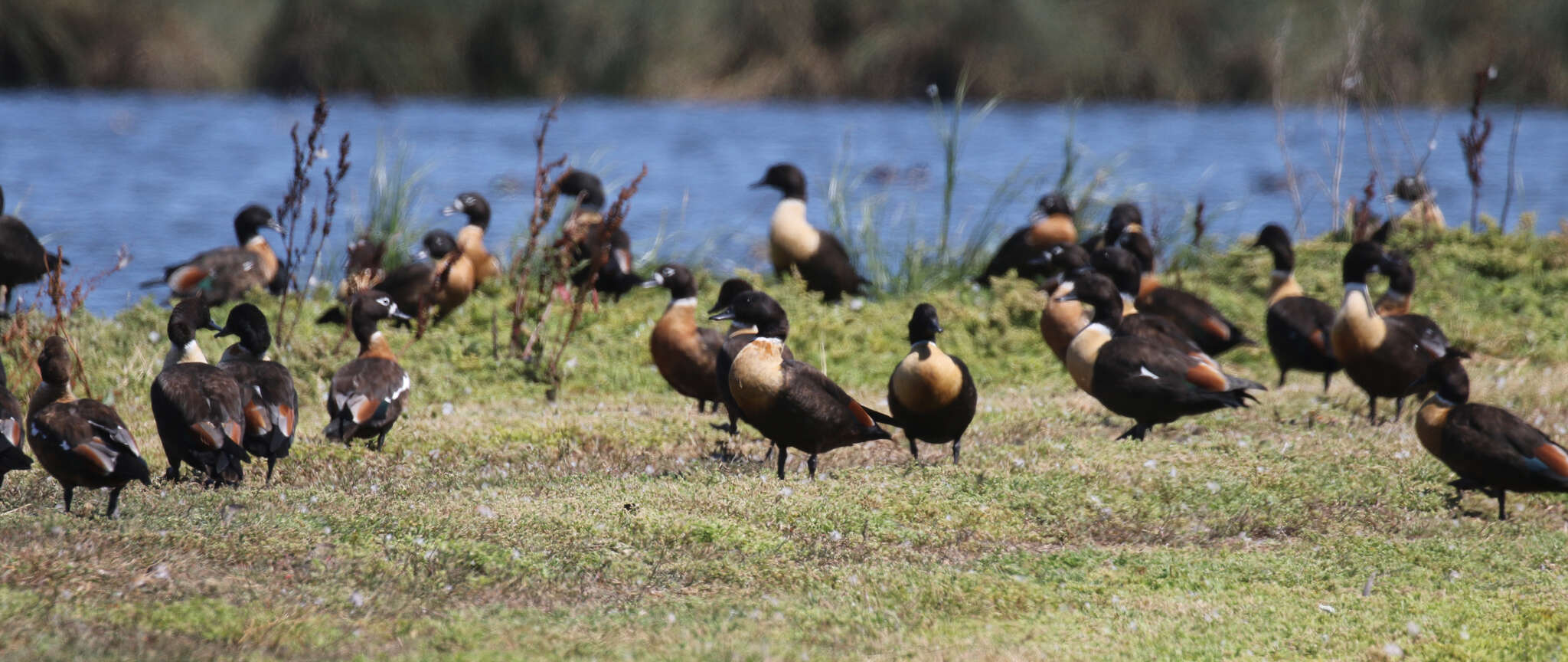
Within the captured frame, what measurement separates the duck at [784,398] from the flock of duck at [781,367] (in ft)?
0.04

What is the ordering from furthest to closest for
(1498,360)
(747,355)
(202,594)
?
(1498,360) < (747,355) < (202,594)

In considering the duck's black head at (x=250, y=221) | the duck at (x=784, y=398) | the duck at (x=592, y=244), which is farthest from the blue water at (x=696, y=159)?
the duck at (x=784, y=398)

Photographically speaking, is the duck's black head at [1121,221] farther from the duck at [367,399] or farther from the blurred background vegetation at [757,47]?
the blurred background vegetation at [757,47]

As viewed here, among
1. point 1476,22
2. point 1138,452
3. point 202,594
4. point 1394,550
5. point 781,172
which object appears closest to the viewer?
point 202,594

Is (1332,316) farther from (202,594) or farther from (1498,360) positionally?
(202,594)

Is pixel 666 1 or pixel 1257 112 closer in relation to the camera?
pixel 666 1

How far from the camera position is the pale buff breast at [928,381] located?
7.88 meters

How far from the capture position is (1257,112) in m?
35.2

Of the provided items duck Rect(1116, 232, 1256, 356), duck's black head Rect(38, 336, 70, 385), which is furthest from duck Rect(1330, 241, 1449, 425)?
duck's black head Rect(38, 336, 70, 385)

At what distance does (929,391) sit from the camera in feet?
25.9

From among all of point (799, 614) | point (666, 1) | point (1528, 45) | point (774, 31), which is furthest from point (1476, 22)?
point (799, 614)

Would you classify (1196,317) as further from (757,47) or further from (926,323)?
(757,47)

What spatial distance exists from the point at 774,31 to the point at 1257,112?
11.7 m

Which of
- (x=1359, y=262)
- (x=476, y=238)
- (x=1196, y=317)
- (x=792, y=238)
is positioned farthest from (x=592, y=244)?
(x=1359, y=262)
